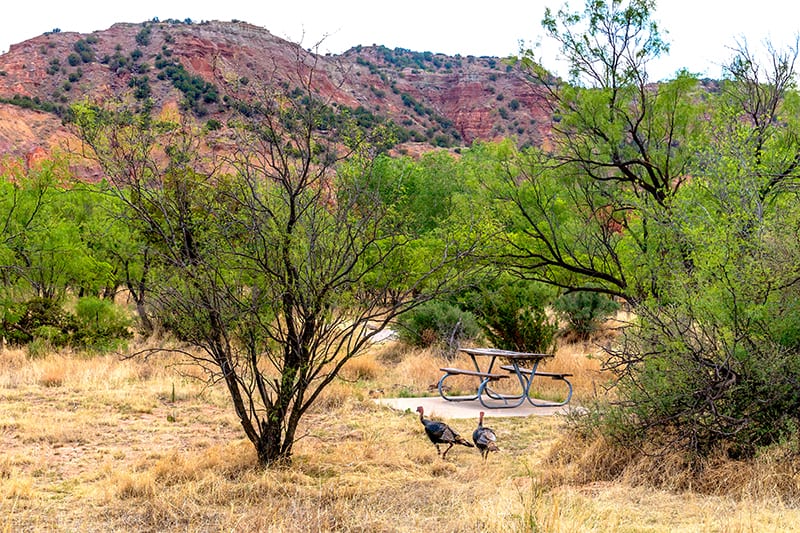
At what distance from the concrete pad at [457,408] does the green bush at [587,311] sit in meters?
7.93

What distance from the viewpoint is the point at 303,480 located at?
262 inches

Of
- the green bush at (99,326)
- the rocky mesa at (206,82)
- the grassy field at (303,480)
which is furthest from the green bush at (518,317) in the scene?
the rocky mesa at (206,82)

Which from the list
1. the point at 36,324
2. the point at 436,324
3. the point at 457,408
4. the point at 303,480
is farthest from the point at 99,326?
the point at 303,480

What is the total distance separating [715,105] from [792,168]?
3.30 m

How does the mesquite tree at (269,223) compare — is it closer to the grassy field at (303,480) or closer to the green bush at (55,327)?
the grassy field at (303,480)

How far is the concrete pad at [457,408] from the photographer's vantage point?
10.5m

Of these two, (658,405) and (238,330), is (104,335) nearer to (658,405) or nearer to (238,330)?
(238,330)

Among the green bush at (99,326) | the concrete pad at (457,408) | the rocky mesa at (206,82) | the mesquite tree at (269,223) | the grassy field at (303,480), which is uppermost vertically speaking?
the rocky mesa at (206,82)

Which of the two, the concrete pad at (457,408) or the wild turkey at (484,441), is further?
the concrete pad at (457,408)

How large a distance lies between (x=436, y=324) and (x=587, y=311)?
14.1ft

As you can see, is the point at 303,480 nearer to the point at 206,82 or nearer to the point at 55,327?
the point at 55,327

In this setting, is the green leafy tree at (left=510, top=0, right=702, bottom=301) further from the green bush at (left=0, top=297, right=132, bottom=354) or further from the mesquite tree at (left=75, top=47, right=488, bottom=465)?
the green bush at (left=0, top=297, right=132, bottom=354)

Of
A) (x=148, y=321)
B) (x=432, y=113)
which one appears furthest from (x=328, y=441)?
(x=432, y=113)

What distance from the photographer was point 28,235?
15.8 metres
